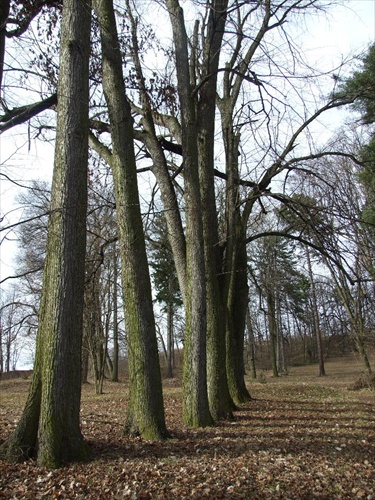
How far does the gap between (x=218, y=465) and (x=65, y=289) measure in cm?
264

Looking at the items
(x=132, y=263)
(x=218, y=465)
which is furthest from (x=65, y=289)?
(x=218, y=465)

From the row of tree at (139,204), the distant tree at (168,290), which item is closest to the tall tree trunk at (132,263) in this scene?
the row of tree at (139,204)

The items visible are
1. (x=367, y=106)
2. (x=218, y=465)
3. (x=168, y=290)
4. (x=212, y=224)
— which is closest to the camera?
(x=218, y=465)

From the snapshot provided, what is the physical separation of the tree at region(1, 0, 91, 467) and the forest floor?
283mm

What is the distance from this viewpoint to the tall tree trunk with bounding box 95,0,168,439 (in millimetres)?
6023

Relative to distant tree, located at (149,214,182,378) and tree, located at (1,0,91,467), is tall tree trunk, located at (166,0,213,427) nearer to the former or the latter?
tree, located at (1,0,91,467)

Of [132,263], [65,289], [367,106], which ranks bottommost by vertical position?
[65,289]

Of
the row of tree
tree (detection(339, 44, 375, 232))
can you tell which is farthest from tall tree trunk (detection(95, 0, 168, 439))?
tree (detection(339, 44, 375, 232))

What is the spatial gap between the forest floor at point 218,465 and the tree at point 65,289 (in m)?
0.28

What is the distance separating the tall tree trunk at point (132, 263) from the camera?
6023 mm

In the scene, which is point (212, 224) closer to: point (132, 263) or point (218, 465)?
point (132, 263)

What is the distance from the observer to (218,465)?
16.6ft

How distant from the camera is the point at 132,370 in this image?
6.14 metres

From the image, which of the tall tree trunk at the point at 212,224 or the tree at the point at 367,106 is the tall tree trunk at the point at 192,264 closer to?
the tall tree trunk at the point at 212,224
